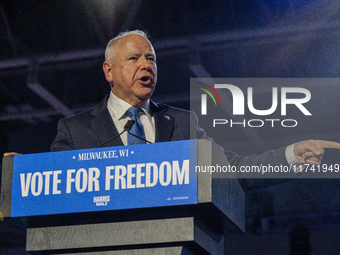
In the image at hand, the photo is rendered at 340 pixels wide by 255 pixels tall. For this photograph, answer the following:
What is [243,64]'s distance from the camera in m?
Result: 3.75

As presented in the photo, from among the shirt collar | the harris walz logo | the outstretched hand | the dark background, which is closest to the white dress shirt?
the shirt collar

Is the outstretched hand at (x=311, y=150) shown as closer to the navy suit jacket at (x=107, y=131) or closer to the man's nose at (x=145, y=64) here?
the navy suit jacket at (x=107, y=131)

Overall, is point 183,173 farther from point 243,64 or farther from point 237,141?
point 237,141

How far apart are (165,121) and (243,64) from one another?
222cm

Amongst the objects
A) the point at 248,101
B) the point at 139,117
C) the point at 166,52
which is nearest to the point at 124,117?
the point at 139,117

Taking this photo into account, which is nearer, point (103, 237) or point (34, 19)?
point (103, 237)

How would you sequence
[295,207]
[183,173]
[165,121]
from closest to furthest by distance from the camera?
[183,173] → [165,121] → [295,207]

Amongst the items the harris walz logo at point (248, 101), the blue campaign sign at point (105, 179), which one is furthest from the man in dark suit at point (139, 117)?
the harris walz logo at point (248, 101)

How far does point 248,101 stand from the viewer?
14.0ft

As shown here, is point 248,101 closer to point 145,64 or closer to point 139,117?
point 145,64

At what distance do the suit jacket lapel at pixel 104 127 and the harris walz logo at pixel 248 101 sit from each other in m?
2.27

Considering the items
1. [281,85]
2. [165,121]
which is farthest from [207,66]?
[165,121]

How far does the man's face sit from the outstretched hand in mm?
683

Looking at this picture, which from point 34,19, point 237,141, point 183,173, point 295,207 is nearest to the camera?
point 183,173
